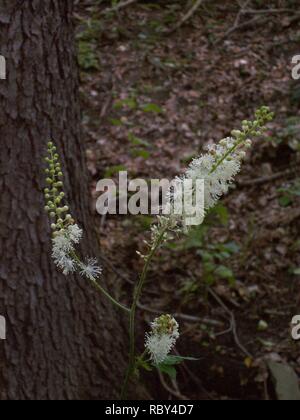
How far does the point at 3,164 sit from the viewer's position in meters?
2.41

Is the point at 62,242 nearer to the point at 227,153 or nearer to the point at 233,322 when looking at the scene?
the point at 227,153

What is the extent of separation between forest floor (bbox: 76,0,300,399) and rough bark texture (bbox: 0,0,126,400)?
0.85 meters

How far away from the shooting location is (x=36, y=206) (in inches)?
97.4

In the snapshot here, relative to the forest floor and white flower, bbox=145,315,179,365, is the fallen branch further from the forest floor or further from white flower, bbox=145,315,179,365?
white flower, bbox=145,315,179,365

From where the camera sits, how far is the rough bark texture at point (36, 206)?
7.89 feet

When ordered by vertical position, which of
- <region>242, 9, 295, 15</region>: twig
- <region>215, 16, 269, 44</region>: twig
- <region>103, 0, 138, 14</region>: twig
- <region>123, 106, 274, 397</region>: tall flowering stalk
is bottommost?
<region>123, 106, 274, 397</region>: tall flowering stalk

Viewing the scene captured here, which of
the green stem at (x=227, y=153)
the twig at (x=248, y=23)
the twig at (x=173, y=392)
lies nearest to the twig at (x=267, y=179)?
the twig at (x=173, y=392)

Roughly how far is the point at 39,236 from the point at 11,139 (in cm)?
46

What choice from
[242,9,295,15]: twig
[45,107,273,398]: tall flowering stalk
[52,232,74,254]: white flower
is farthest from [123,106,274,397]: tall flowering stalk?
[242,9,295,15]: twig

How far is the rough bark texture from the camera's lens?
2406 millimetres

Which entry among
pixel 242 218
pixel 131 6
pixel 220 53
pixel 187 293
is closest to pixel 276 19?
pixel 220 53

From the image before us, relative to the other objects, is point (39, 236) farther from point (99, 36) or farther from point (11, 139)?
point (99, 36)

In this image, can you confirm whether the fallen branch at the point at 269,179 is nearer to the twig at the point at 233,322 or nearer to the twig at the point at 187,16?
the twig at the point at 233,322

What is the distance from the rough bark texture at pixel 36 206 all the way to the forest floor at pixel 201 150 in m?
0.85
